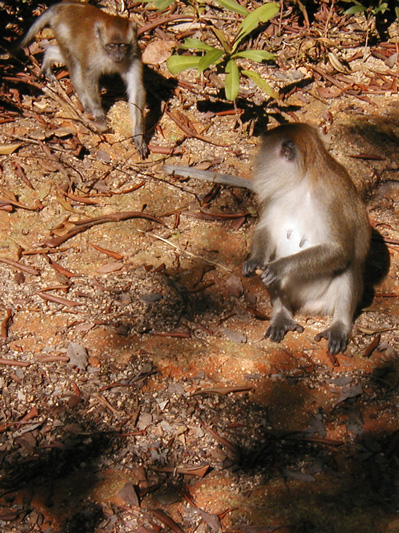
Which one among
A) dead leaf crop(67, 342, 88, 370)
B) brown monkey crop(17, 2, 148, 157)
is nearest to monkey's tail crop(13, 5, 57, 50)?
brown monkey crop(17, 2, 148, 157)

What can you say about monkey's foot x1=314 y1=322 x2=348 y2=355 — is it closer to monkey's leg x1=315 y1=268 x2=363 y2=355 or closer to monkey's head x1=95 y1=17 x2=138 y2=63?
monkey's leg x1=315 y1=268 x2=363 y2=355

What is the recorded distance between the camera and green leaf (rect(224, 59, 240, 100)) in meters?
6.12

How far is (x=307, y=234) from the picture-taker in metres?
5.00

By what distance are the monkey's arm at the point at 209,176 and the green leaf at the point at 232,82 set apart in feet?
2.41

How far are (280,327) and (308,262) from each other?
55cm

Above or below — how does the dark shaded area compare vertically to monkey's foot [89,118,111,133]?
below

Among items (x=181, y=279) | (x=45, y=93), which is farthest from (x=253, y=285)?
(x=45, y=93)

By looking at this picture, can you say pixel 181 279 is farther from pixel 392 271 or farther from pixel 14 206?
pixel 392 271

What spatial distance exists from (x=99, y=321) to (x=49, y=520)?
1.56 metres

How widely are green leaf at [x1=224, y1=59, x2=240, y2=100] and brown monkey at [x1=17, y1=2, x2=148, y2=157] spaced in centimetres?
90

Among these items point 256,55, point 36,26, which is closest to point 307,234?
point 256,55

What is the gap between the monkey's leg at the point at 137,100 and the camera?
6340 mm

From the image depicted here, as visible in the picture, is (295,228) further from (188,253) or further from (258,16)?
(258,16)

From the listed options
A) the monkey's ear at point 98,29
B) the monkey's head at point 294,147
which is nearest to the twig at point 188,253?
the monkey's head at point 294,147
